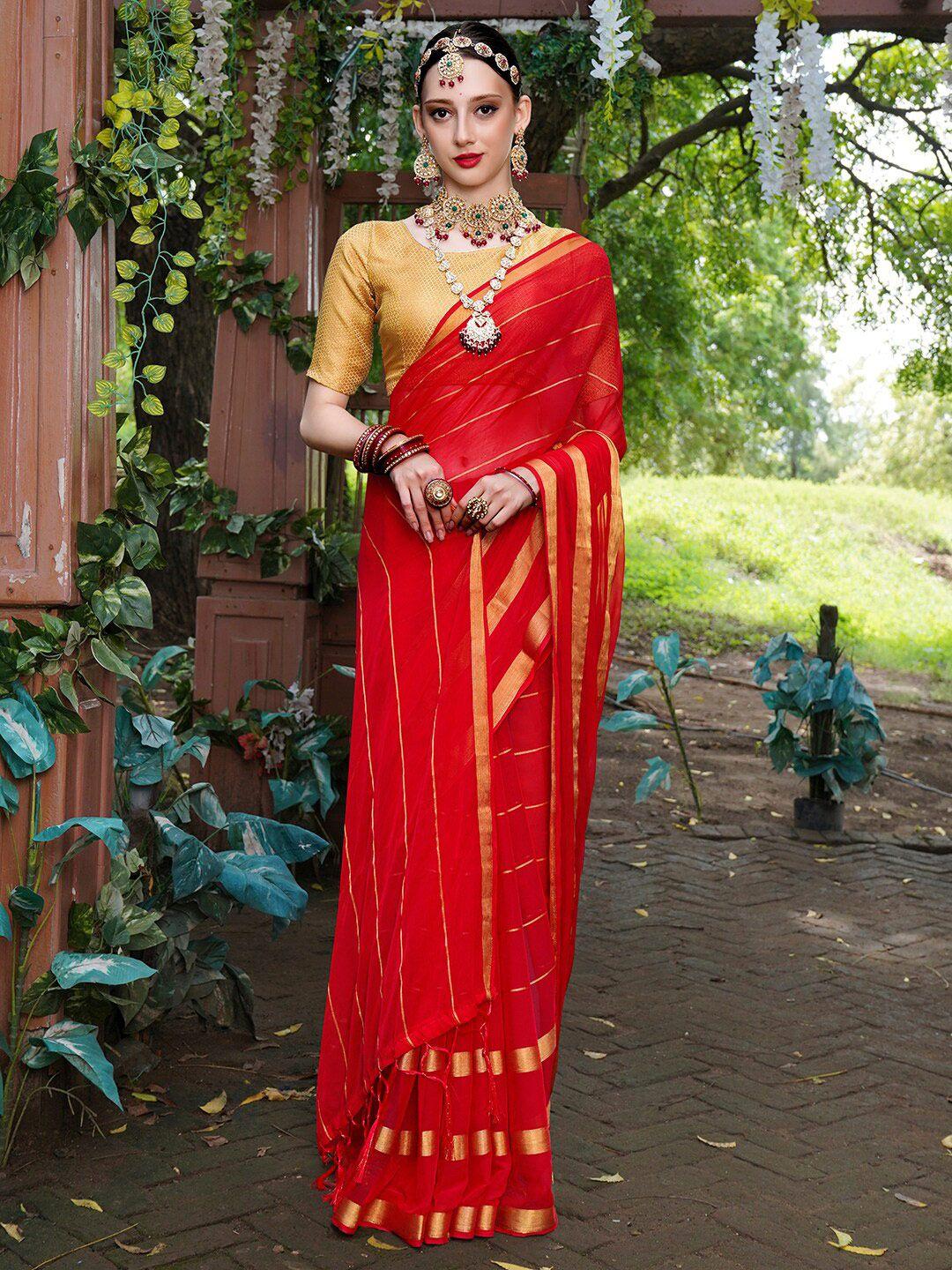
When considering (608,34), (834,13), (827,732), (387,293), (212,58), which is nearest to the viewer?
(387,293)

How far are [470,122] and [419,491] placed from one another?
28.6 inches

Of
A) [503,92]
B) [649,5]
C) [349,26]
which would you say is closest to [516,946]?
[503,92]

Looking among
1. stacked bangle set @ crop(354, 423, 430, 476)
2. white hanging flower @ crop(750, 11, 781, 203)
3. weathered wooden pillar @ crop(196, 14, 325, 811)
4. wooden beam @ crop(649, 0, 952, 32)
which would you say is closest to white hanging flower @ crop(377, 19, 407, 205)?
weathered wooden pillar @ crop(196, 14, 325, 811)

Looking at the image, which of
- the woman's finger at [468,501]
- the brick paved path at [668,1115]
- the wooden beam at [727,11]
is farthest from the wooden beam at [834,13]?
the brick paved path at [668,1115]

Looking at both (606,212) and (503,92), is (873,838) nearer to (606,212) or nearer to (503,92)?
(503,92)

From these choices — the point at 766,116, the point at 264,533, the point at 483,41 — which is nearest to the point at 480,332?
the point at 483,41

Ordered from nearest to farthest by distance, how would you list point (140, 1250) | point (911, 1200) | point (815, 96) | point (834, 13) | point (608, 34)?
point (140, 1250) < point (911, 1200) < point (608, 34) < point (815, 96) < point (834, 13)

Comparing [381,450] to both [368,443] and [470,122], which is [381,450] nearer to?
[368,443]

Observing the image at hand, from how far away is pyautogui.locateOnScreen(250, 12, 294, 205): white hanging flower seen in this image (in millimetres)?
4723

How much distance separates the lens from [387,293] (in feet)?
8.92

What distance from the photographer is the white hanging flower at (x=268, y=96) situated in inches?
186

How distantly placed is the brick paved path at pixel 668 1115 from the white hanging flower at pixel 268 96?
2.61 meters

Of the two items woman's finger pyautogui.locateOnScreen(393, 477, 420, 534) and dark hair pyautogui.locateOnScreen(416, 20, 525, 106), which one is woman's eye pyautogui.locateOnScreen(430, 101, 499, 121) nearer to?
dark hair pyautogui.locateOnScreen(416, 20, 525, 106)

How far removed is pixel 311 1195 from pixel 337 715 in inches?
96.4
